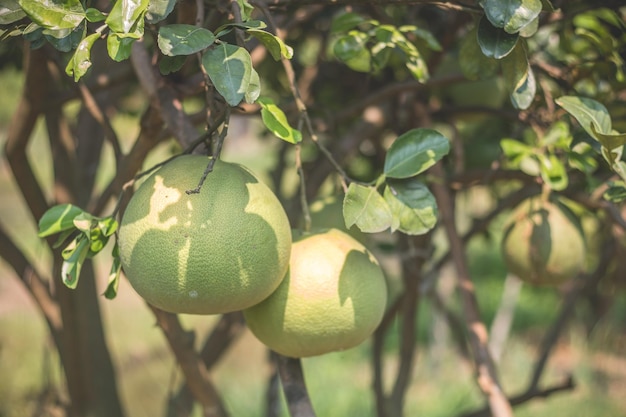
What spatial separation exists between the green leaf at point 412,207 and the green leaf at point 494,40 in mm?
147

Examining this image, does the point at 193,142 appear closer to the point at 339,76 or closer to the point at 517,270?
the point at 517,270

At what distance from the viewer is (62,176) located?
53.5 inches

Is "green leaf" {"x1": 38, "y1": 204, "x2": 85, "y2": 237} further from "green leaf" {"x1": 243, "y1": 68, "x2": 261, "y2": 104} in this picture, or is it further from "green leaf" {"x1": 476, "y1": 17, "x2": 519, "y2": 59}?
"green leaf" {"x1": 476, "y1": 17, "x2": 519, "y2": 59}

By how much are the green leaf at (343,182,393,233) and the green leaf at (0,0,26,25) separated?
335 mm

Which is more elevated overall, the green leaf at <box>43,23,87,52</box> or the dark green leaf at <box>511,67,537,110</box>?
the green leaf at <box>43,23,87,52</box>

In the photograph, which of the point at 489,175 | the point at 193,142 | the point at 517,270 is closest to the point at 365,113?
the point at 489,175

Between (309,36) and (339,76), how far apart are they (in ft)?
0.42

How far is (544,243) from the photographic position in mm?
1113

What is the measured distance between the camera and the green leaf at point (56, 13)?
2.02 ft

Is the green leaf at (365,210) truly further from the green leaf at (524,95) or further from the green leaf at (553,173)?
the green leaf at (553,173)

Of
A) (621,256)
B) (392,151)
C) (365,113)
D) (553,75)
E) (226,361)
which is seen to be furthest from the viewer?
(226,361)

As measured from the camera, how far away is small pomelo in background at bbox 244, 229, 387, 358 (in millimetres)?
771

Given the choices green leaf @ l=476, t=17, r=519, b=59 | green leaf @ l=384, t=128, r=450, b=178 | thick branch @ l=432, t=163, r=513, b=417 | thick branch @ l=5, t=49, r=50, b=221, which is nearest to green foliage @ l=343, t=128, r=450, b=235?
green leaf @ l=384, t=128, r=450, b=178

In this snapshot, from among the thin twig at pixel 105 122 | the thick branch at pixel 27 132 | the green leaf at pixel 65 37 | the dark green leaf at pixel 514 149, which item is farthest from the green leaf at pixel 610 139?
the thick branch at pixel 27 132
